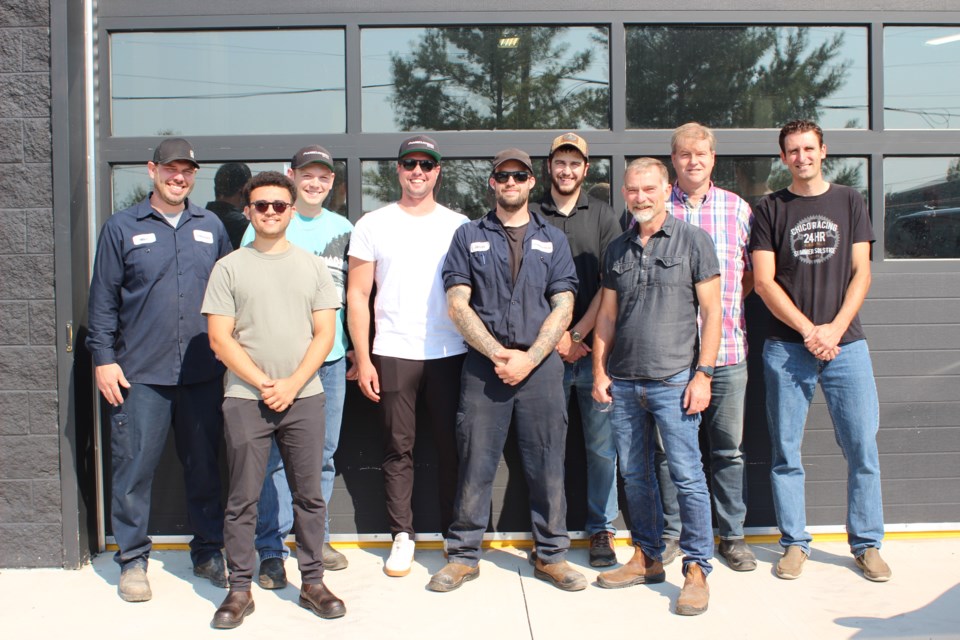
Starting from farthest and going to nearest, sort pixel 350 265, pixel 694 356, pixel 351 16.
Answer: pixel 351 16
pixel 350 265
pixel 694 356

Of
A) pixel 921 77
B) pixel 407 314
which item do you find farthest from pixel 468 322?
pixel 921 77

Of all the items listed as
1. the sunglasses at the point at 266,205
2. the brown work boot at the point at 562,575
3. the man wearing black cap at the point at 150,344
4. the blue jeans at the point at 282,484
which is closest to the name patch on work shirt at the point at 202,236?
the man wearing black cap at the point at 150,344

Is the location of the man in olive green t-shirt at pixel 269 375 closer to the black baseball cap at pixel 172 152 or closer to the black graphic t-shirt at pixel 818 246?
the black baseball cap at pixel 172 152

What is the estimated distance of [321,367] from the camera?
4.19 metres

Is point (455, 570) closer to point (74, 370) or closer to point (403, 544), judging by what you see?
point (403, 544)

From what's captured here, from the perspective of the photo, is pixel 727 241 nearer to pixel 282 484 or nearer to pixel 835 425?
pixel 835 425

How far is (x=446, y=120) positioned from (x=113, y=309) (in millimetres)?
2023

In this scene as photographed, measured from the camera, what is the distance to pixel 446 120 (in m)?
4.74

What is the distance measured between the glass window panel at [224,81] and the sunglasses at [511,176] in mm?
Answer: 1209

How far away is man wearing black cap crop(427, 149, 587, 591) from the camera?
390 cm

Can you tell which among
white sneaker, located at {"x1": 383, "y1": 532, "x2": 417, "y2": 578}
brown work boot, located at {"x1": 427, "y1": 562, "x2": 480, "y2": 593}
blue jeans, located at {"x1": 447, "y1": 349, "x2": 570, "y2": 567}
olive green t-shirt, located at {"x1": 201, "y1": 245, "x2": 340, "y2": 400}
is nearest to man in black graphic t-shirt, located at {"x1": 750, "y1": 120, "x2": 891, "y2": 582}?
blue jeans, located at {"x1": 447, "y1": 349, "x2": 570, "y2": 567}

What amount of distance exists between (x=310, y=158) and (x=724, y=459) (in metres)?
2.54

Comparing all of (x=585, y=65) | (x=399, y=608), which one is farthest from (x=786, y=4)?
(x=399, y=608)

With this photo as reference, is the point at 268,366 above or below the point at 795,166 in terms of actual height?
below
